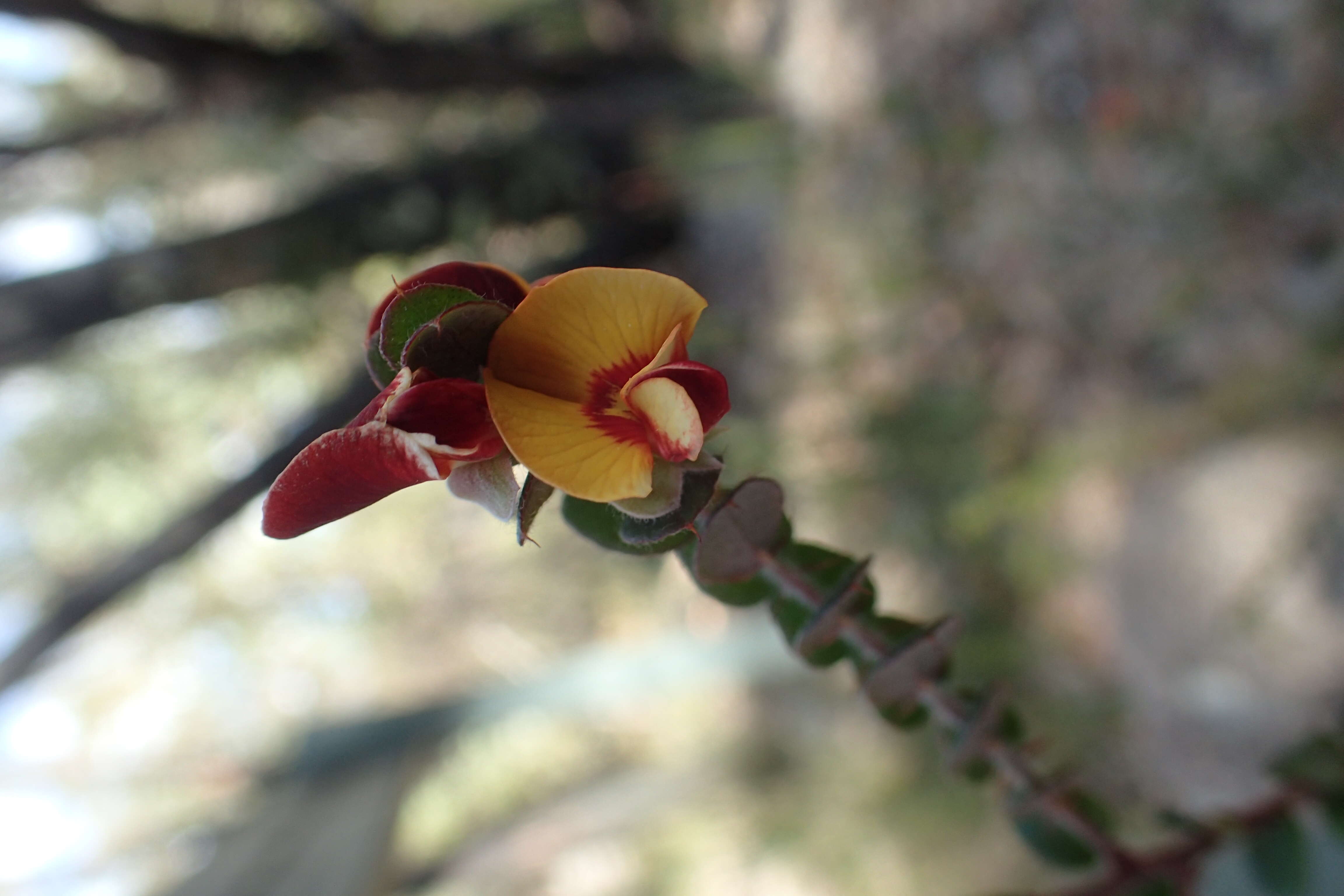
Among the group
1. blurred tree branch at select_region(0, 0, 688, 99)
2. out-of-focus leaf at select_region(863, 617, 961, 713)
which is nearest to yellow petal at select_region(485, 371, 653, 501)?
out-of-focus leaf at select_region(863, 617, 961, 713)

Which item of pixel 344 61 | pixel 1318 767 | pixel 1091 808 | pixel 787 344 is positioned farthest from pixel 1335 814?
pixel 344 61

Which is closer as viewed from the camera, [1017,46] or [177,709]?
[1017,46]

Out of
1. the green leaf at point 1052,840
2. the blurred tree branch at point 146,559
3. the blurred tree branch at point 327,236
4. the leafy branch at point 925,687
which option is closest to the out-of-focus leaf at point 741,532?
the leafy branch at point 925,687

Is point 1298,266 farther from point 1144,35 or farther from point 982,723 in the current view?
point 982,723

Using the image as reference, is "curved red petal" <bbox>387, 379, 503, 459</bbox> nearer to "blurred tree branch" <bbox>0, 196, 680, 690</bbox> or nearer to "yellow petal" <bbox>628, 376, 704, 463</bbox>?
"yellow petal" <bbox>628, 376, 704, 463</bbox>

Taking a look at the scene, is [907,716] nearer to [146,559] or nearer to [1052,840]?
[1052,840]

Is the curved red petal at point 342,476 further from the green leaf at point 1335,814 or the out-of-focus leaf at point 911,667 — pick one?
the green leaf at point 1335,814

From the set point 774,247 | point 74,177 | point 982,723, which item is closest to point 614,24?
point 774,247
